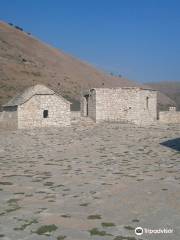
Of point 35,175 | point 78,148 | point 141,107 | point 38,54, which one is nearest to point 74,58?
point 38,54

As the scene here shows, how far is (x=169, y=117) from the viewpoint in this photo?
1332 inches

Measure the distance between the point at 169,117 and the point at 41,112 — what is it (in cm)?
1174

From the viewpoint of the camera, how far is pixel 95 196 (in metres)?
9.55

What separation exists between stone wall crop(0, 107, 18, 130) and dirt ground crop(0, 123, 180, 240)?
7.76 meters

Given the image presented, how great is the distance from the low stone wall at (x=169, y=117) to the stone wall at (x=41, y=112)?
898 centimetres

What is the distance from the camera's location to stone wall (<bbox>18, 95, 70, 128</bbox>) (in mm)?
27805

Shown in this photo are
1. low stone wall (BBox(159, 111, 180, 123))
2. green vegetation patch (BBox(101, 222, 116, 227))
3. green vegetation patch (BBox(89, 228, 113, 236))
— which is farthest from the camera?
low stone wall (BBox(159, 111, 180, 123))

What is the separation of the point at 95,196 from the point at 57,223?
2151 mm

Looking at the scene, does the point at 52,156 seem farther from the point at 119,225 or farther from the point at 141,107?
the point at 141,107

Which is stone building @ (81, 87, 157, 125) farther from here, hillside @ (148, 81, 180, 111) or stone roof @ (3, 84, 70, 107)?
hillside @ (148, 81, 180, 111)

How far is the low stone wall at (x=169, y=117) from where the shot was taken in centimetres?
3369

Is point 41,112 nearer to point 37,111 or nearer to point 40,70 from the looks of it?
point 37,111

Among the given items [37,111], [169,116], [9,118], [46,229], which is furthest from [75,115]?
[46,229]

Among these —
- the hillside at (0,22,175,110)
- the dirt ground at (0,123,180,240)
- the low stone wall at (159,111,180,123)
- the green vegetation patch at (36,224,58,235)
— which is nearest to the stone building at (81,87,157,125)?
the low stone wall at (159,111,180,123)
